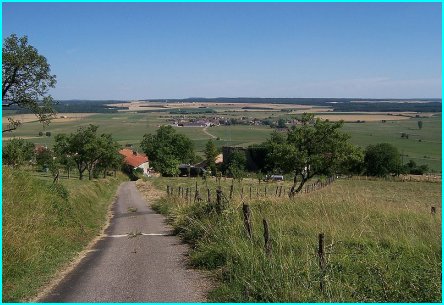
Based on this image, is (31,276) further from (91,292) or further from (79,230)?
(79,230)

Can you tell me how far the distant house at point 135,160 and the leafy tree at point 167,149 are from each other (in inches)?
63.8

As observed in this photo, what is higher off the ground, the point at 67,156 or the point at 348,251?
the point at 348,251

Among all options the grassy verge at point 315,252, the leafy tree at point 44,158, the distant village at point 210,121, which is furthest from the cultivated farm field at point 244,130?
the grassy verge at point 315,252

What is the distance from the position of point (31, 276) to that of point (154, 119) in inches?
4181

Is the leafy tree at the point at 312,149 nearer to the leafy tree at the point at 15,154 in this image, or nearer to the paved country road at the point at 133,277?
the leafy tree at the point at 15,154

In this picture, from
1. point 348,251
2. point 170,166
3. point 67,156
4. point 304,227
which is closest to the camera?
point 348,251

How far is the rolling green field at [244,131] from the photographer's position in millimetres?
45625

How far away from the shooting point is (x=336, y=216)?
10.7 meters

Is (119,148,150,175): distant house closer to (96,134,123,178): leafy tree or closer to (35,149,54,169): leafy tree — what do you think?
(96,134,123,178): leafy tree

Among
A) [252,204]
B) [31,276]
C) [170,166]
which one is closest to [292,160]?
[252,204]

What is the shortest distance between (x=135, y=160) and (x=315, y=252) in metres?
91.6

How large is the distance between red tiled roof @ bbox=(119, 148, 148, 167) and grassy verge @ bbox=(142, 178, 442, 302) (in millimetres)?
83802

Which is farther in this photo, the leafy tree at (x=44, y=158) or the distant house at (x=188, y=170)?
the distant house at (x=188, y=170)

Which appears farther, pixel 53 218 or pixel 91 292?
pixel 53 218
